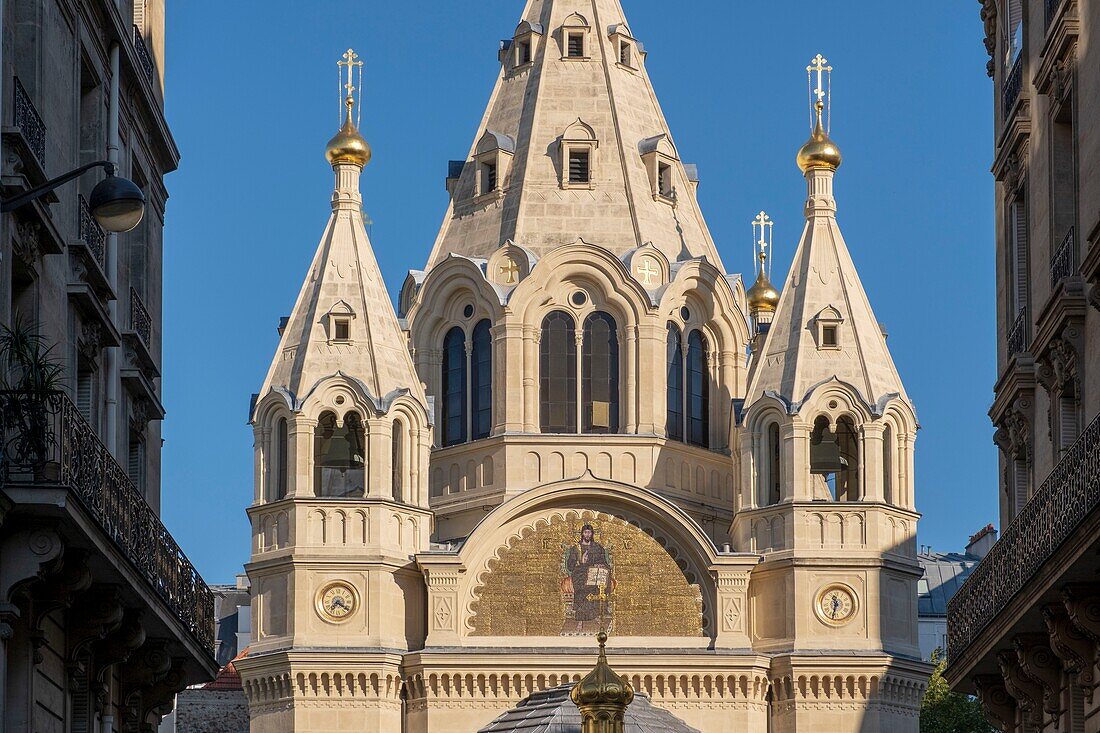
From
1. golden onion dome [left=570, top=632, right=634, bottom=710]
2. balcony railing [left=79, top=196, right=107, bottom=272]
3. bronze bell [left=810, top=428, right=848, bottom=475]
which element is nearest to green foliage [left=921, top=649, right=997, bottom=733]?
bronze bell [left=810, top=428, right=848, bottom=475]

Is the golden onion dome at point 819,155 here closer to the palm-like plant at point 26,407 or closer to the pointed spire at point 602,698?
the pointed spire at point 602,698

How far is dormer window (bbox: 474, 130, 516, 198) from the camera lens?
204ft

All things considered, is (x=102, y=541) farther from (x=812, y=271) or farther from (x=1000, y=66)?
(x=812, y=271)

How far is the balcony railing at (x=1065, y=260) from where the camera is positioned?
2572 cm

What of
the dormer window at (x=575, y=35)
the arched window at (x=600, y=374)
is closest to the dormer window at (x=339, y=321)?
the arched window at (x=600, y=374)

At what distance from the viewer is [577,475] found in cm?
5853

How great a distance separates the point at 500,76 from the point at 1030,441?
37.4 metres

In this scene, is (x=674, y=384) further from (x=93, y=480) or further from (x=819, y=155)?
(x=93, y=480)

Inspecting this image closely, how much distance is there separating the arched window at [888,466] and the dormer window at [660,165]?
8404 millimetres

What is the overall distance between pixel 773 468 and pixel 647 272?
5.19 metres

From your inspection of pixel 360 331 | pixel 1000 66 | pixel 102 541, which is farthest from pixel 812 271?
pixel 102 541

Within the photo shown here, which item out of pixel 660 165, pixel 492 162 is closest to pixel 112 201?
pixel 492 162

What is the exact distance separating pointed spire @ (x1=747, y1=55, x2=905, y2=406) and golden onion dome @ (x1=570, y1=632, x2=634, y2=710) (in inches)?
→ 318

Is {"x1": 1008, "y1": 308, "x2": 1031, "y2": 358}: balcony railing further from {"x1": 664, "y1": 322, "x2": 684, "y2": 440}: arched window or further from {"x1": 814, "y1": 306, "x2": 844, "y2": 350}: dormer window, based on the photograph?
{"x1": 664, "y1": 322, "x2": 684, "y2": 440}: arched window
